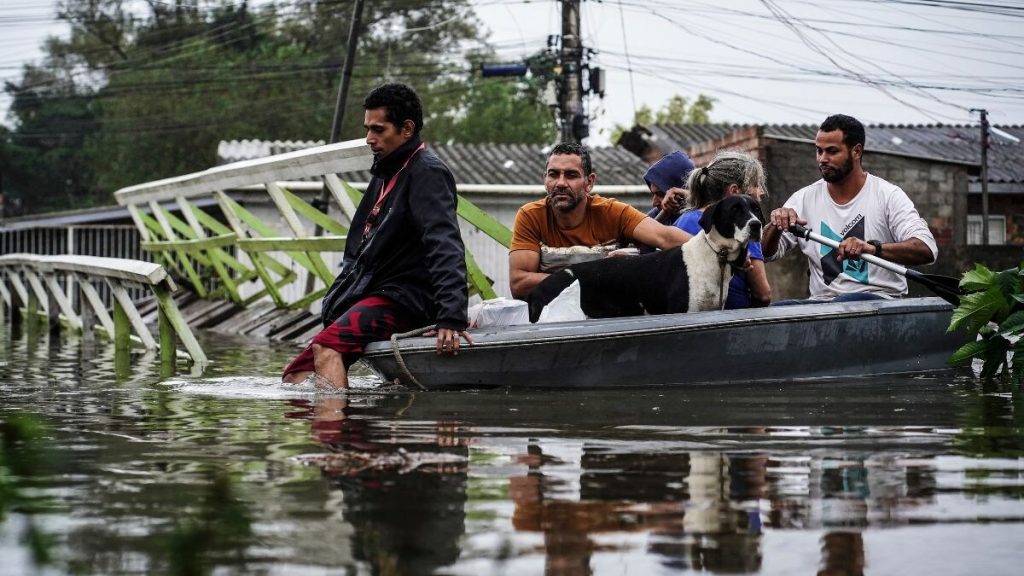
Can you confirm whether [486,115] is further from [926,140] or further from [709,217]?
[709,217]

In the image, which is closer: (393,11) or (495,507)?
(495,507)

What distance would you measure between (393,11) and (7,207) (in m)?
20.3

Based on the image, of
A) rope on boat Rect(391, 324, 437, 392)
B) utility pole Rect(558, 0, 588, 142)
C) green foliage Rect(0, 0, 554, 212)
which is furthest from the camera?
green foliage Rect(0, 0, 554, 212)

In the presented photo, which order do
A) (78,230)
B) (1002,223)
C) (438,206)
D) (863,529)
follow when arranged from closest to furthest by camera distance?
(863,529), (438,206), (78,230), (1002,223)

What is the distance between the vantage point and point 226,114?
5212 centimetres

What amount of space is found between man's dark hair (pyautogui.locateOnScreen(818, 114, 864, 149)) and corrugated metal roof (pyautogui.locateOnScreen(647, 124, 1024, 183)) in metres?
22.0

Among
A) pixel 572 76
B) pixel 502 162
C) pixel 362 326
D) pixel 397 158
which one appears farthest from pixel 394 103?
pixel 502 162

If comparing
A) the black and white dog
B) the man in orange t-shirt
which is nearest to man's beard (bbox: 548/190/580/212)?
the man in orange t-shirt

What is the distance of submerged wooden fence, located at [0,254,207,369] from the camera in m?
8.88

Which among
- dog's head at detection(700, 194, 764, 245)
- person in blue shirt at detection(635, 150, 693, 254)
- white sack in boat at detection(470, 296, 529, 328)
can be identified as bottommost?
white sack in boat at detection(470, 296, 529, 328)

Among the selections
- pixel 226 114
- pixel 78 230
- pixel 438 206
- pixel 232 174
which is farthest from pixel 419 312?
pixel 226 114

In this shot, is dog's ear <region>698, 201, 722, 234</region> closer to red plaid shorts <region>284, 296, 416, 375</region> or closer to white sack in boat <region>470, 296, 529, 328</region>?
white sack in boat <region>470, 296, 529, 328</region>

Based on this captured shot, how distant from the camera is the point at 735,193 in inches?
A: 264

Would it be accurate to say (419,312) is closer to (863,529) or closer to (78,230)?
(863,529)
